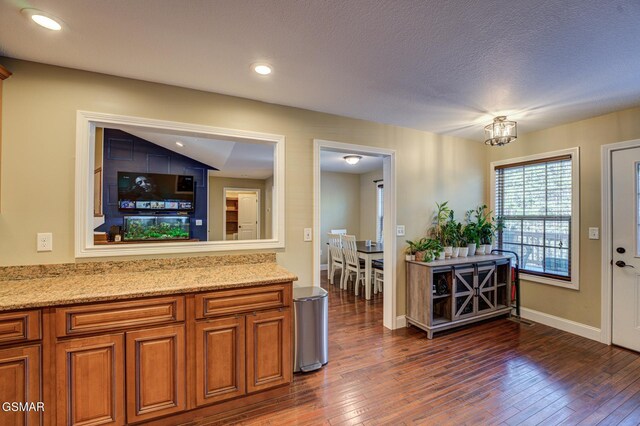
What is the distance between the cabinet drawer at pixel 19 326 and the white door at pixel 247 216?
23.5ft

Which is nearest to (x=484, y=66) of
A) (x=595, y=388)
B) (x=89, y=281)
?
(x=595, y=388)

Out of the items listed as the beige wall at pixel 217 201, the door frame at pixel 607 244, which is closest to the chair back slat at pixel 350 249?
the door frame at pixel 607 244

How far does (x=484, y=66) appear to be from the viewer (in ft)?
6.47

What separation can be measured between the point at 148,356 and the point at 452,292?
114 inches

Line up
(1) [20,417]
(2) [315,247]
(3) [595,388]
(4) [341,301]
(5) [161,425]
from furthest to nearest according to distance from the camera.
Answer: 1. (4) [341,301]
2. (2) [315,247]
3. (3) [595,388]
4. (5) [161,425]
5. (1) [20,417]

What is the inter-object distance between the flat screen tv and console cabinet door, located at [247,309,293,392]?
164 inches

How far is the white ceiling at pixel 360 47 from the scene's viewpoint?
1.43m

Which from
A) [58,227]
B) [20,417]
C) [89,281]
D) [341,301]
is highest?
[58,227]

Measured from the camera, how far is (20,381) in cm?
144

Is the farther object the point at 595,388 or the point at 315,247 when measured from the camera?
the point at 315,247

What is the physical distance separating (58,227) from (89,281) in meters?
0.47

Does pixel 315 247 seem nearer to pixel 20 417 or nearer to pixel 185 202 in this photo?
pixel 20 417

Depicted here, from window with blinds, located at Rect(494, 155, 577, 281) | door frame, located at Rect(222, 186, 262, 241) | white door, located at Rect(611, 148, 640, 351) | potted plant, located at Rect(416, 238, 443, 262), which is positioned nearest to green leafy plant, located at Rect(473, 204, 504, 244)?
window with blinds, located at Rect(494, 155, 577, 281)

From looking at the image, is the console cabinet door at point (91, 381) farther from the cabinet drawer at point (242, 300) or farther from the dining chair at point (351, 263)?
the dining chair at point (351, 263)
